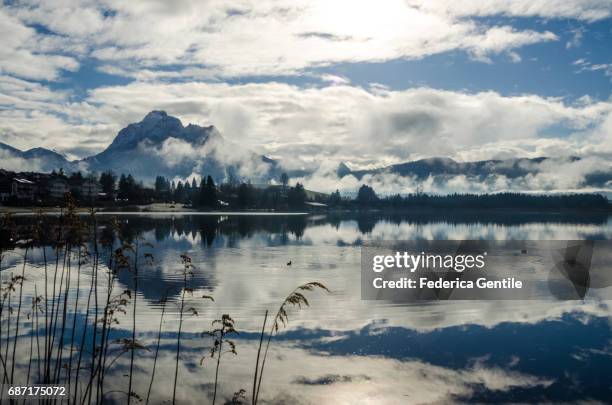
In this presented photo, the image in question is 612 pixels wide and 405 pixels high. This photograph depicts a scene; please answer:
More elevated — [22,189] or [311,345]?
[22,189]

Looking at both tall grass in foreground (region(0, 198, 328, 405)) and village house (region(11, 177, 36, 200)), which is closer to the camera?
tall grass in foreground (region(0, 198, 328, 405))

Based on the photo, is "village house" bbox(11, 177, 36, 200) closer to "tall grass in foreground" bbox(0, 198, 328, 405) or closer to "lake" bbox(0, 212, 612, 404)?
"tall grass in foreground" bbox(0, 198, 328, 405)

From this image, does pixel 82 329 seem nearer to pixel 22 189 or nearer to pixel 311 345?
pixel 311 345

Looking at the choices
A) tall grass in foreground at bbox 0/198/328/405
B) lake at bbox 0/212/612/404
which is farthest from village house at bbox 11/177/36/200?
lake at bbox 0/212/612/404

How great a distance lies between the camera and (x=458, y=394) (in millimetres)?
15828

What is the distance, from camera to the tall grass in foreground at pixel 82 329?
9820 mm

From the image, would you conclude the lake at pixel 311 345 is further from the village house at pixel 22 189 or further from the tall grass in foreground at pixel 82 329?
the village house at pixel 22 189

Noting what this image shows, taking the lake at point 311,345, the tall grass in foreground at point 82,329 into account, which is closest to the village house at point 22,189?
the tall grass in foreground at point 82,329

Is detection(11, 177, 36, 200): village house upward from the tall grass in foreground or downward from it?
upward

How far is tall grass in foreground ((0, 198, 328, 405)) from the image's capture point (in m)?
9.82

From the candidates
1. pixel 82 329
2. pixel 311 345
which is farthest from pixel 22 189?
pixel 311 345

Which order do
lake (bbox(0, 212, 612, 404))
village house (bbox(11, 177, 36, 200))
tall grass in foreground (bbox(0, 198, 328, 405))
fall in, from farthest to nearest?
1. village house (bbox(11, 177, 36, 200))
2. lake (bbox(0, 212, 612, 404))
3. tall grass in foreground (bbox(0, 198, 328, 405))

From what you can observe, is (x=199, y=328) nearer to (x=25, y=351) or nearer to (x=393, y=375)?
(x=25, y=351)

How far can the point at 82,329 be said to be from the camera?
845 inches
